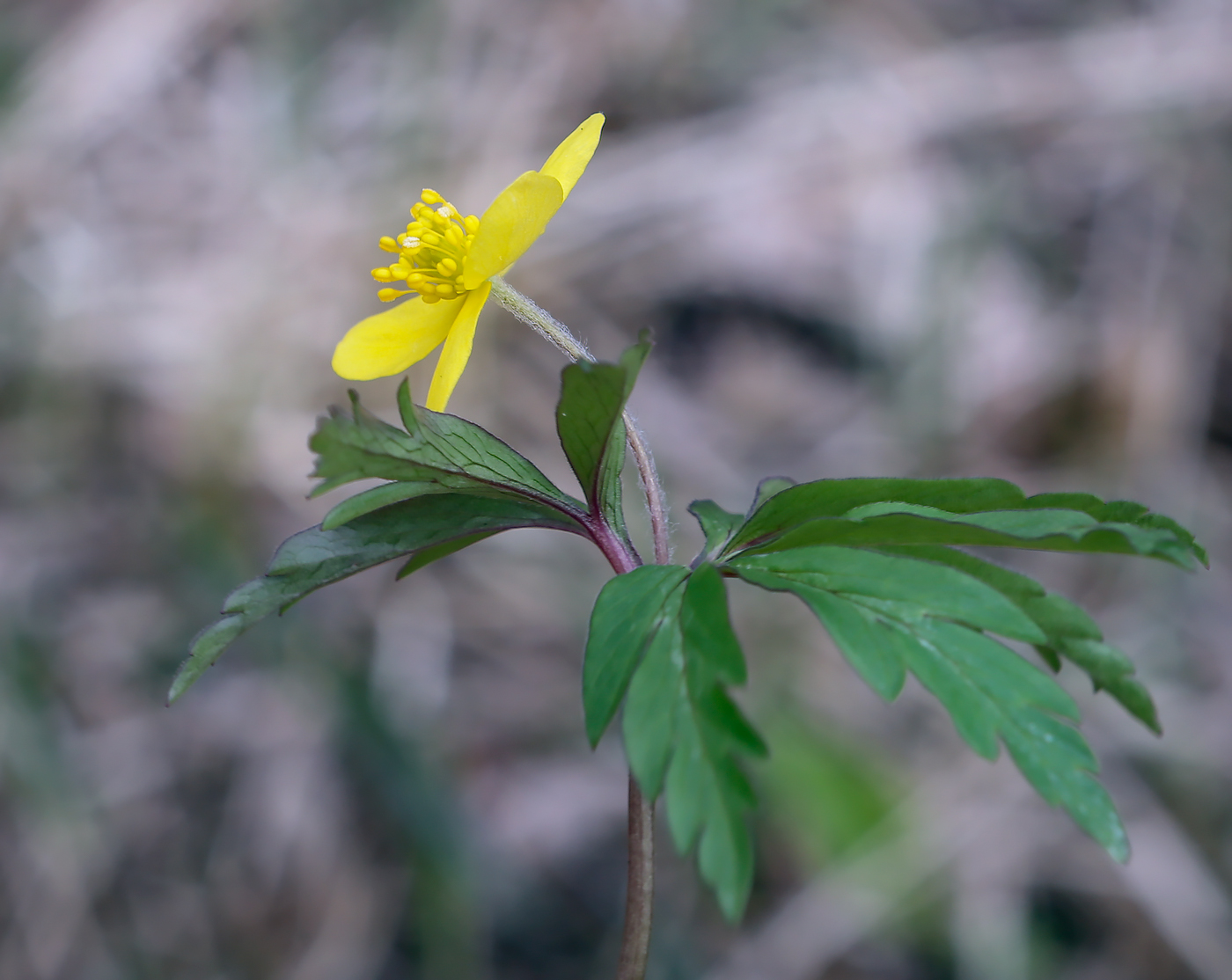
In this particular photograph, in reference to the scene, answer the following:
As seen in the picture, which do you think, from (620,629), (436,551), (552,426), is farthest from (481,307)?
(552,426)

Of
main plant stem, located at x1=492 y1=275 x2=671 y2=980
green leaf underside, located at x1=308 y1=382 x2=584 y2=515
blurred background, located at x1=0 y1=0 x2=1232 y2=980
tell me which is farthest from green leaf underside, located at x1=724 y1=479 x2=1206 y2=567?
blurred background, located at x1=0 y1=0 x2=1232 y2=980

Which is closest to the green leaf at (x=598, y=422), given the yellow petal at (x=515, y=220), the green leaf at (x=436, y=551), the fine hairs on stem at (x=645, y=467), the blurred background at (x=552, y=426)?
the fine hairs on stem at (x=645, y=467)

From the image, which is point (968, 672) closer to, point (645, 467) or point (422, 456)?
Result: point (645, 467)

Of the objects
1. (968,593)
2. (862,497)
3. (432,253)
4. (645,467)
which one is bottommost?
(968,593)

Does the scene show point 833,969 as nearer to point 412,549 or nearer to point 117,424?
point 412,549

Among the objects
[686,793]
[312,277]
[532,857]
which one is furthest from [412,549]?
[312,277]

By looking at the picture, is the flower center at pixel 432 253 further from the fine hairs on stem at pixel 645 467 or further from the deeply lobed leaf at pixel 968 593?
the deeply lobed leaf at pixel 968 593

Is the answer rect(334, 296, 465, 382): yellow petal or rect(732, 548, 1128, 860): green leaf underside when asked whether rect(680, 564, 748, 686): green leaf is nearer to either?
rect(732, 548, 1128, 860): green leaf underside
